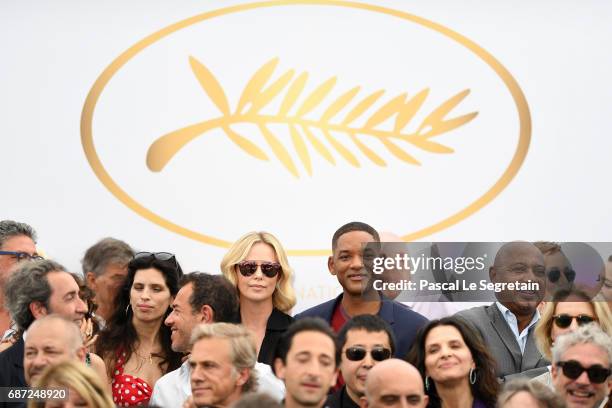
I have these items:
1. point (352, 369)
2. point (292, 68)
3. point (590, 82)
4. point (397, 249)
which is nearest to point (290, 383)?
point (352, 369)

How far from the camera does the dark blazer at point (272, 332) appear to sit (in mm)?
6863

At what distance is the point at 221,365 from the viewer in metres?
5.92

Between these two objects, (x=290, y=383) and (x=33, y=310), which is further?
(x=33, y=310)

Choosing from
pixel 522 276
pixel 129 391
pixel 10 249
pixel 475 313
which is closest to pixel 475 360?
pixel 475 313

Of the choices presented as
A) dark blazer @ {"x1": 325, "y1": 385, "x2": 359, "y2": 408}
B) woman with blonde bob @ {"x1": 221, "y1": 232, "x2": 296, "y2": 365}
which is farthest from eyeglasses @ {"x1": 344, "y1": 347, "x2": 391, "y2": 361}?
woman with blonde bob @ {"x1": 221, "y1": 232, "x2": 296, "y2": 365}

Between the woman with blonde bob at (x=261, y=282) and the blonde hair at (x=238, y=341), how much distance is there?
911 mm

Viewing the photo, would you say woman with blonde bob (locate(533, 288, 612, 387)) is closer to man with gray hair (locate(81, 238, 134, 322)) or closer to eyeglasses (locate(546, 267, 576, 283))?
eyeglasses (locate(546, 267, 576, 283))

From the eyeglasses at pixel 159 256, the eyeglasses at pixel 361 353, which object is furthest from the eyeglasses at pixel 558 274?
the eyeglasses at pixel 159 256

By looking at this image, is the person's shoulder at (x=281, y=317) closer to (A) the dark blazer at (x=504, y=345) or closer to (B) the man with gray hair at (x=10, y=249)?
(A) the dark blazer at (x=504, y=345)

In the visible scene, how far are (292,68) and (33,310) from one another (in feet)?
8.26

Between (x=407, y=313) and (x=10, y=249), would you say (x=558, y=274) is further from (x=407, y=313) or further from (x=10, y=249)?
(x=10, y=249)

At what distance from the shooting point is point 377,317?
652 cm

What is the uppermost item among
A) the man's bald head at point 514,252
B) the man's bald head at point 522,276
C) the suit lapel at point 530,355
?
the man's bald head at point 514,252

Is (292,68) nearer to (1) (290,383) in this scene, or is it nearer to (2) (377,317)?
(2) (377,317)
